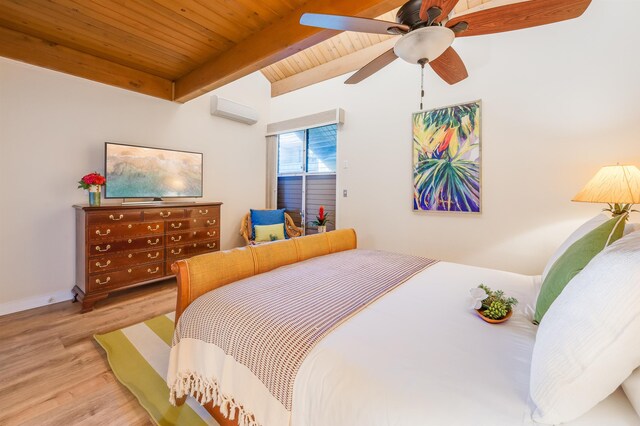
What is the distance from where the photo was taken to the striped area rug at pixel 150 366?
144cm

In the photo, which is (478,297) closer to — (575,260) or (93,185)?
(575,260)

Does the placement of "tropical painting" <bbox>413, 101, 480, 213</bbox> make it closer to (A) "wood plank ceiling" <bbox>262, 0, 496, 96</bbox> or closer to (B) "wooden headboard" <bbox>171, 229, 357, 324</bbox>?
(A) "wood plank ceiling" <bbox>262, 0, 496, 96</bbox>

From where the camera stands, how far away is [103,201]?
3.06 metres

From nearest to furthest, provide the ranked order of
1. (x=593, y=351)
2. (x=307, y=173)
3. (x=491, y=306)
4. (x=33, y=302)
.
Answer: (x=593, y=351) → (x=491, y=306) → (x=33, y=302) → (x=307, y=173)

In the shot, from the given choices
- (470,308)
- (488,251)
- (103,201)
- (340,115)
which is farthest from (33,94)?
(488,251)

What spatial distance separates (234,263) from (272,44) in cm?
193

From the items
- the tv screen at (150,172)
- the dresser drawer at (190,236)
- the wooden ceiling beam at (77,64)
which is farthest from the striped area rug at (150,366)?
the wooden ceiling beam at (77,64)

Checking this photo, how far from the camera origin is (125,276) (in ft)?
9.39

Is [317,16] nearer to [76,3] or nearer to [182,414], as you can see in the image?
[76,3]

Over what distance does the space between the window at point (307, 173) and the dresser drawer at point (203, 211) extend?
4.53ft

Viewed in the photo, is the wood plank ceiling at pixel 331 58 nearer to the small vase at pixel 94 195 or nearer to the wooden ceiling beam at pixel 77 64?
the wooden ceiling beam at pixel 77 64

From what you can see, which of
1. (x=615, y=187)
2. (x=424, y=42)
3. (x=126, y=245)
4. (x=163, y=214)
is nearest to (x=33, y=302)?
(x=126, y=245)

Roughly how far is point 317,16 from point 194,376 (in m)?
1.91

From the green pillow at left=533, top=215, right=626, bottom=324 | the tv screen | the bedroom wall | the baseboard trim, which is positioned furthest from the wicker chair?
the green pillow at left=533, top=215, right=626, bottom=324
